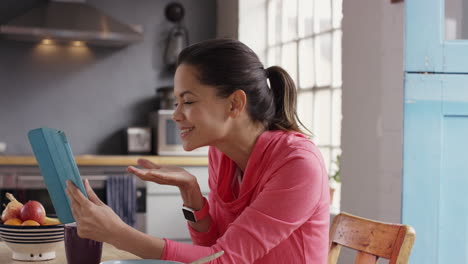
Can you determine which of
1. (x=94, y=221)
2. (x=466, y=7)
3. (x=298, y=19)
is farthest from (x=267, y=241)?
(x=298, y=19)

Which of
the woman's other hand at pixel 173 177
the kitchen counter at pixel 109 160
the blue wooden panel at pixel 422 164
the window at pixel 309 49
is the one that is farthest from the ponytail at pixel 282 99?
the kitchen counter at pixel 109 160

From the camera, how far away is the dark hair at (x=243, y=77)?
1.52 meters

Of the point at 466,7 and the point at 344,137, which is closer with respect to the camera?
the point at 466,7

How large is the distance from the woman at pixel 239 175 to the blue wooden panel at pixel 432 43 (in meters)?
0.85

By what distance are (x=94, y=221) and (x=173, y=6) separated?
13.8 feet

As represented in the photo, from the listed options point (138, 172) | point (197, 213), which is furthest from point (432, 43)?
point (138, 172)

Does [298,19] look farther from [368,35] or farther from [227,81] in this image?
[227,81]

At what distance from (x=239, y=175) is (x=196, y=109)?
0.29 meters

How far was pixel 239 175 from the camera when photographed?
172 cm

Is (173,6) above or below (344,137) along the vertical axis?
above

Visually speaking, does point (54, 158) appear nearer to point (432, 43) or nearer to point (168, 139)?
point (432, 43)

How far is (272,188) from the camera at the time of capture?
1419mm

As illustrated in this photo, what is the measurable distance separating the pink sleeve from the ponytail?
0.69 ft

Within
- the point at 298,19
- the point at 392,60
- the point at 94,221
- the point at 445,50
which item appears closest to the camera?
the point at 94,221
